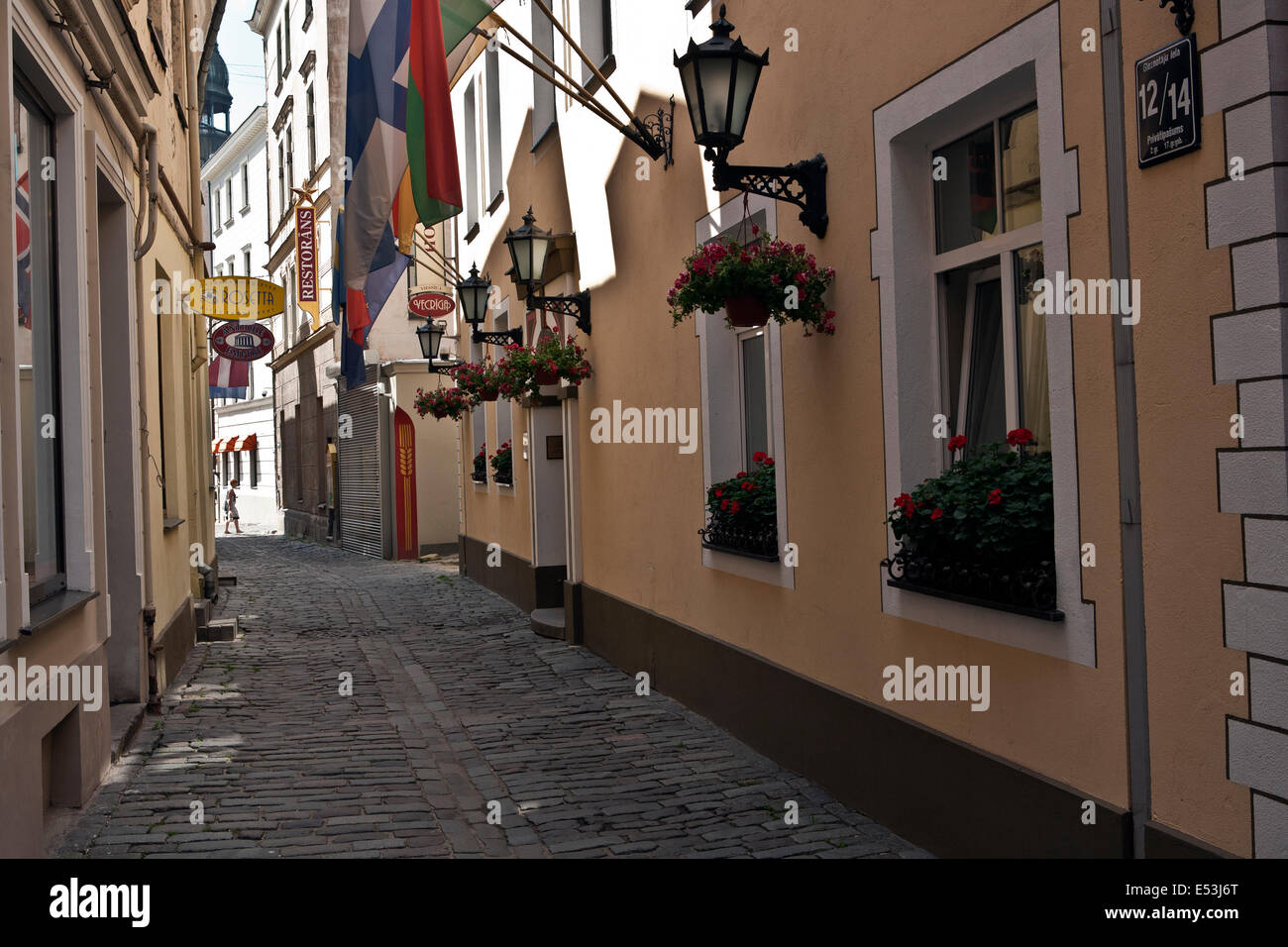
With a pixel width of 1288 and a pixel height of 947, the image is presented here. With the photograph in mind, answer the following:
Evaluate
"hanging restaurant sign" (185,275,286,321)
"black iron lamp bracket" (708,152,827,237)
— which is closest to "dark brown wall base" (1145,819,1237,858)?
"black iron lamp bracket" (708,152,827,237)

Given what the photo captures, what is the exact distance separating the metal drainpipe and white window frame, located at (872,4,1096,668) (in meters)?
0.21

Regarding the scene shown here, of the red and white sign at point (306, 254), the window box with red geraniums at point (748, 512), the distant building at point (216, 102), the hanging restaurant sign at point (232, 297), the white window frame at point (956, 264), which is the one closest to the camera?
the white window frame at point (956, 264)

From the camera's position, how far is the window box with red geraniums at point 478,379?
12.9 meters

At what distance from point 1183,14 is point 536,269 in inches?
319

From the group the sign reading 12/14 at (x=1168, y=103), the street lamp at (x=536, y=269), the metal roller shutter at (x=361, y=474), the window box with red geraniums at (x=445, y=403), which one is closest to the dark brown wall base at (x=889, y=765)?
the sign reading 12/14 at (x=1168, y=103)

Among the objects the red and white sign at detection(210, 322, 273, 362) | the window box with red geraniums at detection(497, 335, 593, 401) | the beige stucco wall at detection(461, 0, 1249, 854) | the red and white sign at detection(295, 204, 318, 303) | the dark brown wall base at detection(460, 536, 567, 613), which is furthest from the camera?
the red and white sign at detection(295, 204, 318, 303)

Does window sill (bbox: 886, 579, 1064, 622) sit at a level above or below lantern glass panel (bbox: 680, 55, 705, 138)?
below

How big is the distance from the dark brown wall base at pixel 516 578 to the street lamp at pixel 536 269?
3.21m

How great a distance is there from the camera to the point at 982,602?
464 centimetres

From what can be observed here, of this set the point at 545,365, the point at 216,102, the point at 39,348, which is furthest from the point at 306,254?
the point at 216,102

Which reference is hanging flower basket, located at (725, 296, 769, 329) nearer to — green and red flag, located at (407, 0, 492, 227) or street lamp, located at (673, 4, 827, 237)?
street lamp, located at (673, 4, 827, 237)

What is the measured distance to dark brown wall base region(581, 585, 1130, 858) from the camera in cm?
433

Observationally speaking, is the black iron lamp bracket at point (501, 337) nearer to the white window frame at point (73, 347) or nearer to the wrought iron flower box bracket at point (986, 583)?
the white window frame at point (73, 347)

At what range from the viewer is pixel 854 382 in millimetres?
5895
